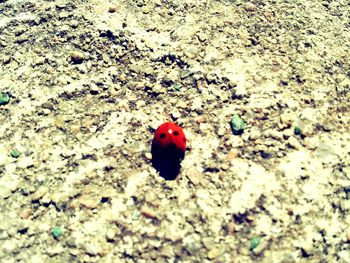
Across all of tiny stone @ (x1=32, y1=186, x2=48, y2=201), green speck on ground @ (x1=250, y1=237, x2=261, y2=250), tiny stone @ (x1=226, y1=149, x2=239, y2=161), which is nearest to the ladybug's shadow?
tiny stone @ (x1=226, y1=149, x2=239, y2=161)

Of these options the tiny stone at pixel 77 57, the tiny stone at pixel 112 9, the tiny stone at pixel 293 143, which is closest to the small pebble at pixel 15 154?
the tiny stone at pixel 77 57

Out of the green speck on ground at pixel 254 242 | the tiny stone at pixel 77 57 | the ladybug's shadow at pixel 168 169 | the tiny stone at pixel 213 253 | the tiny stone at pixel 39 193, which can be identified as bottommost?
the tiny stone at pixel 39 193

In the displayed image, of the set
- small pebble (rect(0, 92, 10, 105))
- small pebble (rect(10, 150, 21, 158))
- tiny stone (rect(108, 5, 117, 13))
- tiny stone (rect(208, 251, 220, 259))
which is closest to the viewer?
tiny stone (rect(208, 251, 220, 259))

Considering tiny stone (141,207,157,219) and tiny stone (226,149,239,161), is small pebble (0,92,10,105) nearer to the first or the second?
tiny stone (141,207,157,219)

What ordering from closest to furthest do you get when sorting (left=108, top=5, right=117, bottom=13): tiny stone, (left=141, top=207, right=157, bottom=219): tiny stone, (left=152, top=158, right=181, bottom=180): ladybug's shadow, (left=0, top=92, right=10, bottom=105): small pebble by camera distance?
(left=141, top=207, right=157, bottom=219): tiny stone < (left=152, top=158, right=181, bottom=180): ladybug's shadow < (left=0, top=92, right=10, bottom=105): small pebble < (left=108, top=5, right=117, bottom=13): tiny stone

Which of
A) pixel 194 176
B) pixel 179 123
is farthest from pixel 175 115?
pixel 194 176

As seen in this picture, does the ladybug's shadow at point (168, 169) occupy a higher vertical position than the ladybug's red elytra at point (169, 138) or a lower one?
lower

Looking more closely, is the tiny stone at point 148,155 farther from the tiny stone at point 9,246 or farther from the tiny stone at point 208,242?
the tiny stone at point 9,246
